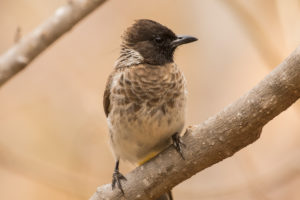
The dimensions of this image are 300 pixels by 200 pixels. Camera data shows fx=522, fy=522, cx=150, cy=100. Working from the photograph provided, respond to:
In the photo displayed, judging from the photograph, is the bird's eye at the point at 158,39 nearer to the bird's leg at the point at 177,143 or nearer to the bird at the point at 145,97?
the bird at the point at 145,97

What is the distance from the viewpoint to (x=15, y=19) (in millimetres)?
5840

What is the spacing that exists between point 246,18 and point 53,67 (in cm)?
241

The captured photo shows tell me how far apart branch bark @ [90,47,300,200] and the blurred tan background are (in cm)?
187

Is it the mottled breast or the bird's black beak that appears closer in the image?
the mottled breast

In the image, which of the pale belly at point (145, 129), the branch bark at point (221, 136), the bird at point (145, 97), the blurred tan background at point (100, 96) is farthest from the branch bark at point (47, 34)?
the blurred tan background at point (100, 96)

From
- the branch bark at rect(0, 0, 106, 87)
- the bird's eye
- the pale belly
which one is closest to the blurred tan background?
the pale belly

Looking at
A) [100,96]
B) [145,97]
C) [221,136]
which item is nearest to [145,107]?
[145,97]

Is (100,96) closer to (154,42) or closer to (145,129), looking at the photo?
(154,42)

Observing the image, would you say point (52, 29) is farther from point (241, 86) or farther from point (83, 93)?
point (241, 86)

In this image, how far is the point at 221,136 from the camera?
8.46ft

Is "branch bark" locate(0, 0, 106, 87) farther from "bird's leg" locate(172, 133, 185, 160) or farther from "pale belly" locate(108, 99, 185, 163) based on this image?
"bird's leg" locate(172, 133, 185, 160)

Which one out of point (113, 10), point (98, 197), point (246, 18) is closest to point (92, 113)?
point (113, 10)

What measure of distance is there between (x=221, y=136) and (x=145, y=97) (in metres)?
0.70

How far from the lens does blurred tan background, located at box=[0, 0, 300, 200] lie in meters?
4.93
